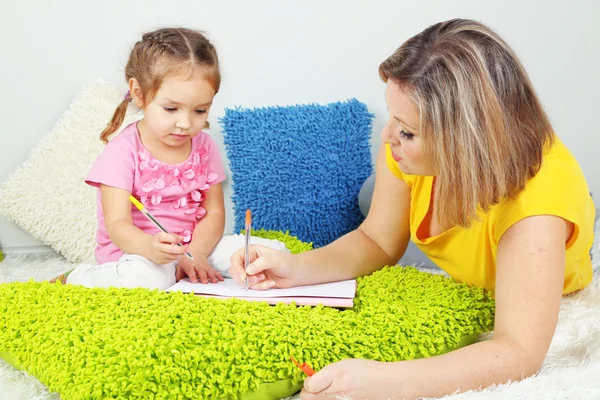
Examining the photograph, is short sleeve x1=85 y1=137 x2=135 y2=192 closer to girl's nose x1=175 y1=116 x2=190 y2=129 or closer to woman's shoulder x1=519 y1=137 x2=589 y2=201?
girl's nose x1=175 y1=116 x2=190 y2=129

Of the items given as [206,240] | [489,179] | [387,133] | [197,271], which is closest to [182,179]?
[206,240]

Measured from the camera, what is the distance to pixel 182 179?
182 cm

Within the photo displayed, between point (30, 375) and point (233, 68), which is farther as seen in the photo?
point (233, 68)

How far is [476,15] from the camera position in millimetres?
2326

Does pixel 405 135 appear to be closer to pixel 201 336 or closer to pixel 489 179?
pixel 489 179

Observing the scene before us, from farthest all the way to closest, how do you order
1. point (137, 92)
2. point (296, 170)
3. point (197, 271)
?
point (296, 170), point (137, 92), point (197, 271)

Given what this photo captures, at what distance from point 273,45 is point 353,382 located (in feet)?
4.78

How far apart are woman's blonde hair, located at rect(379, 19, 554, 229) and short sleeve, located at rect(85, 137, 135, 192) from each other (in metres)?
0.72

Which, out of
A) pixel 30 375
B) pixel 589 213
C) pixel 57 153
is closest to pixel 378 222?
pixel 589 213

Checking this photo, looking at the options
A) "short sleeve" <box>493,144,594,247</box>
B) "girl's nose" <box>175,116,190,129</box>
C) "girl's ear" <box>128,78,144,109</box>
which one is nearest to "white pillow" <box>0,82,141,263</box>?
"girl's ear" <box>128,78,144,109</box>

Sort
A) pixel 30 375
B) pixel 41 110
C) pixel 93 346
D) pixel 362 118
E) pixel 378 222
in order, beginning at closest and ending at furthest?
pixel 93 346 → pixel 30 375 → pixel 378 222 → pixel 362 118 → pixel 41 110

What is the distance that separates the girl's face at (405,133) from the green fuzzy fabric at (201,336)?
26 cm

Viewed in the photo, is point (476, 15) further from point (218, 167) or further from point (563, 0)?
point (218, 167)

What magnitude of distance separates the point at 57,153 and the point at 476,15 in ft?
4.42
